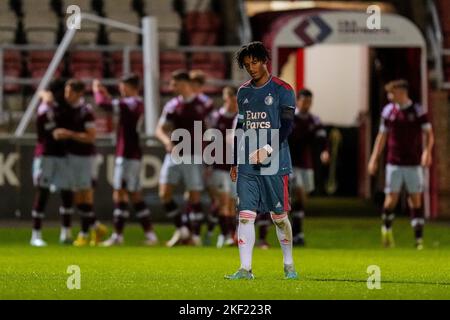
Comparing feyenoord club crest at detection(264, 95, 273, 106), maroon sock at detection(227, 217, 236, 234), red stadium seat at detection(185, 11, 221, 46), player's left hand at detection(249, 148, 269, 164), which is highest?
red stadium seat at detection(185, 11, 221, 46)

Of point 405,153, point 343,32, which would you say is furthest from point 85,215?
point 343,32

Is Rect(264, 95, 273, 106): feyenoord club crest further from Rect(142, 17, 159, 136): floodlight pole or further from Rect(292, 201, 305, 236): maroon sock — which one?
Rect(142, 17, 159, 136): floodlight pole

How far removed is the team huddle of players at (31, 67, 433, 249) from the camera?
16.1m

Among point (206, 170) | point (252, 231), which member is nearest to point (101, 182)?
point (206, 170)

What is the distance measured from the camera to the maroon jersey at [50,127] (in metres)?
16.3

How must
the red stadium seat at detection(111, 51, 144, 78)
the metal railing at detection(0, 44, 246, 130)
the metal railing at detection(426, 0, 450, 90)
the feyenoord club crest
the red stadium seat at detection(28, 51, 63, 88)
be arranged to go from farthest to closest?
1. the red stadium seat at detection(28, 51, 63, 88)
2. the red stadium seat at detection(111, 51, 144, 78)
3. the metal railing at detection(426, 0, 450, 90)
4. the metal railing at detection(0, 44, 246, 130)
5. the feyenoord club crest

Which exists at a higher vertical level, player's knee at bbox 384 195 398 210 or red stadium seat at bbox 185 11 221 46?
red stadium seat at bbox 185 11 221 46

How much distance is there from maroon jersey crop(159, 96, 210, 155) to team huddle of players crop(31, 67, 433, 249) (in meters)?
0.01

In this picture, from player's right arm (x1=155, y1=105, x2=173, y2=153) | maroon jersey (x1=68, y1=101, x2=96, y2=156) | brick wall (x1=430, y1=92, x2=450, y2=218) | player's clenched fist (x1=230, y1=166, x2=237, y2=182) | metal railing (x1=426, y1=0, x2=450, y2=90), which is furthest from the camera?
brick wall (x1=430, y1=92, x2=450, y2=218)

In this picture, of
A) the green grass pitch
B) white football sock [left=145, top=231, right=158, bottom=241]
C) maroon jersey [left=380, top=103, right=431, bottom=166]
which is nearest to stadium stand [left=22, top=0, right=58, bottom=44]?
the green grass pitch

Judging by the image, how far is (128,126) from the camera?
1647 centimetres

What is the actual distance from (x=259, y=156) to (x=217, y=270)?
1.91 meters

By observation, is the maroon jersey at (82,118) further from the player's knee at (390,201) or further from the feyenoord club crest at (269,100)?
the feyenoord club crest at (269,100)
